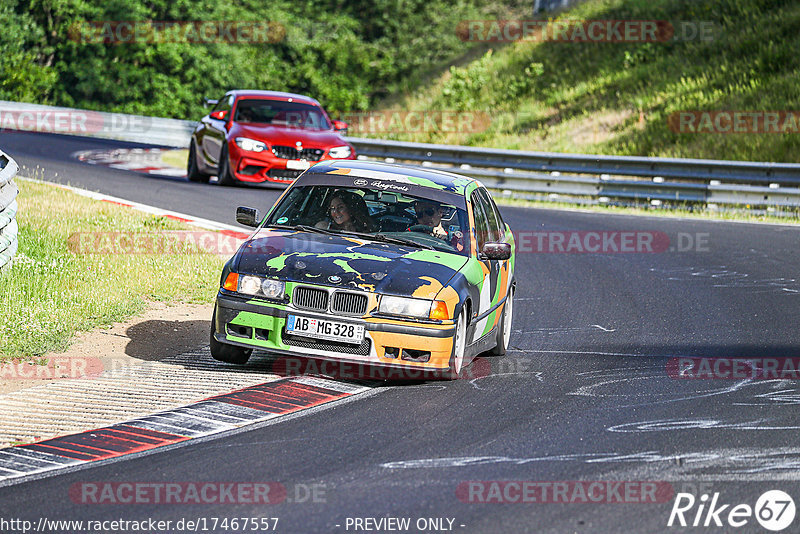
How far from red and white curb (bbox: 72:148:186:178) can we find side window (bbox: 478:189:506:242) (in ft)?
46.8

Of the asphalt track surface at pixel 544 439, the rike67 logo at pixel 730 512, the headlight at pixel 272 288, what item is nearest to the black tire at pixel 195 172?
the asphalt track surface at pixel 544 439

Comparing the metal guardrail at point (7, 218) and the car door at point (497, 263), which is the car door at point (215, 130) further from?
the car door at point (497, 263)

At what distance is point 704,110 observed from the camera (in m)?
31.3

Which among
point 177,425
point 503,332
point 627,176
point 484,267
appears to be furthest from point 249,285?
point 627,176

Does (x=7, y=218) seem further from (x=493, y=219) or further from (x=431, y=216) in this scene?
(x=493, y=219)

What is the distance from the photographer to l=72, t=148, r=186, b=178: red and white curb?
24736mm

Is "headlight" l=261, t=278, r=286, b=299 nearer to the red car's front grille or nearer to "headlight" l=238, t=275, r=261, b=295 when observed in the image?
"headlight" l=238, t=275, r=261, b=295

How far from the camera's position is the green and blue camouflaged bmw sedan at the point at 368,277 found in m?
7.89

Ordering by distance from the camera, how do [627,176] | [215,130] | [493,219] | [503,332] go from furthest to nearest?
[627,176], [215,130], [493,219], [503,332]

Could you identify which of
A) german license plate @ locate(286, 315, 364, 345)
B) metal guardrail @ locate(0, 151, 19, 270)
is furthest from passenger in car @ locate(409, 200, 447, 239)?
metal guardrail @ locate(0, 151, 19, 270)

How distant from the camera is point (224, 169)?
66.0ft

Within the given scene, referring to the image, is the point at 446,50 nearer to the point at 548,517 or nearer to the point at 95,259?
the point at 95,259

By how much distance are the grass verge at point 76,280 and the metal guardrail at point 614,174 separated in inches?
430

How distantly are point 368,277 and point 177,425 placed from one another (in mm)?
1817
